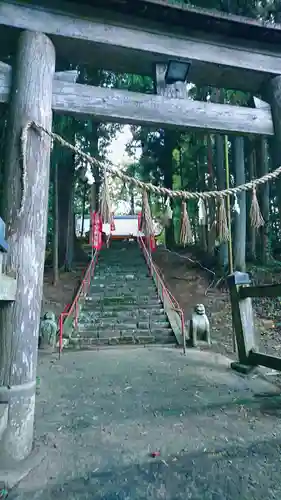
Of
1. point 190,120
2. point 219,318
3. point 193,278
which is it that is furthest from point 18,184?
point 193,278

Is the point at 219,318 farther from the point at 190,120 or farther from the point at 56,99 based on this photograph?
the point at 56,99

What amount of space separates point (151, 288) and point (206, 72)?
7.29 metres

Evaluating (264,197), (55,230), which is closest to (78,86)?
(55,230)

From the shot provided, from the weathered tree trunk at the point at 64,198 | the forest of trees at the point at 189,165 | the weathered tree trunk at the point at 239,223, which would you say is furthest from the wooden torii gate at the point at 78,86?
the weathered tree trunk at the point at 64,198

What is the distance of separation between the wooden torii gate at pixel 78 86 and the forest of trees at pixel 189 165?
15.2 feet

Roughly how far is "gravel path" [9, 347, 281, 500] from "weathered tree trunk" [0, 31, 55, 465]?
41 cm

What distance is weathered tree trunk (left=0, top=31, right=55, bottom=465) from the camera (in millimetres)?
2529

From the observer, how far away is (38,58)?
3.09m

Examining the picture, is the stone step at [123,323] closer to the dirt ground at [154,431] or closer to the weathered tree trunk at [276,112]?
the dirt ground at [154,431]

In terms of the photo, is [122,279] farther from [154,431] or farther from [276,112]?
[154,431]

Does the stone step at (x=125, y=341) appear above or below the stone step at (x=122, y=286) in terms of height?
below

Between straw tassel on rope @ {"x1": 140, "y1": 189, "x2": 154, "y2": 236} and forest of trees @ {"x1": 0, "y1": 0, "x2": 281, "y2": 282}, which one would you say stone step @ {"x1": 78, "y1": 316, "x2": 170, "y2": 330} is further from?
straw tassel on rope @ {"x1": 140, "y1": 189, "x2": 154, "y2": 236}

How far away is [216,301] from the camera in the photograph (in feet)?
33.7

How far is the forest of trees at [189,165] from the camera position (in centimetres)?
1008
